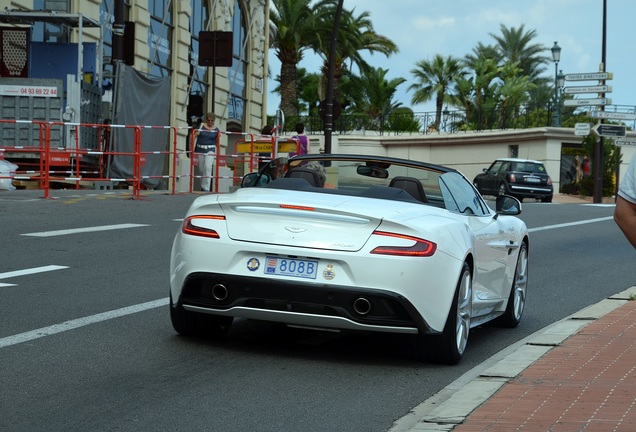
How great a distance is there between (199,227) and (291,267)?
0.70m

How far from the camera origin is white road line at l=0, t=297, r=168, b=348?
308 inches

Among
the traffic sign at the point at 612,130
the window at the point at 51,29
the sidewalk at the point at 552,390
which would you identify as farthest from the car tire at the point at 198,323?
the traffic sign at the point at 612,130

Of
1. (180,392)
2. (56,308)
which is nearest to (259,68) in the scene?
(56,308)

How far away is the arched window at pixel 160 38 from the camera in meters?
35.4

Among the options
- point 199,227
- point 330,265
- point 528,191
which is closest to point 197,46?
point 528,191

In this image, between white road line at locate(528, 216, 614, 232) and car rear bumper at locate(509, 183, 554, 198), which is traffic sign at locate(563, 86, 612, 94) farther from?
white road line at locate(528, 216, 614, 232)

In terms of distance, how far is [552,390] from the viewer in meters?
6.56

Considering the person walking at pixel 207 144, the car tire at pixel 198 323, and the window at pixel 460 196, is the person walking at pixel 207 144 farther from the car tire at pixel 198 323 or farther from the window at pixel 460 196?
the car tire at pixel 198 323

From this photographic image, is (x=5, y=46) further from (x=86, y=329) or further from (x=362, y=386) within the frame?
(x=362, y=386)

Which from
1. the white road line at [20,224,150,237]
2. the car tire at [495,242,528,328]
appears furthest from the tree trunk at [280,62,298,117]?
the car tire at [495,242,528,328]

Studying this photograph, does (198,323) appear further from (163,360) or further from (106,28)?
(106,28)

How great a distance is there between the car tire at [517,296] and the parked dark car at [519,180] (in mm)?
32765

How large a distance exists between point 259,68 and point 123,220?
29686 millimetres

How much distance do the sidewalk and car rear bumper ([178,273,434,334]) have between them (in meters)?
0.58
